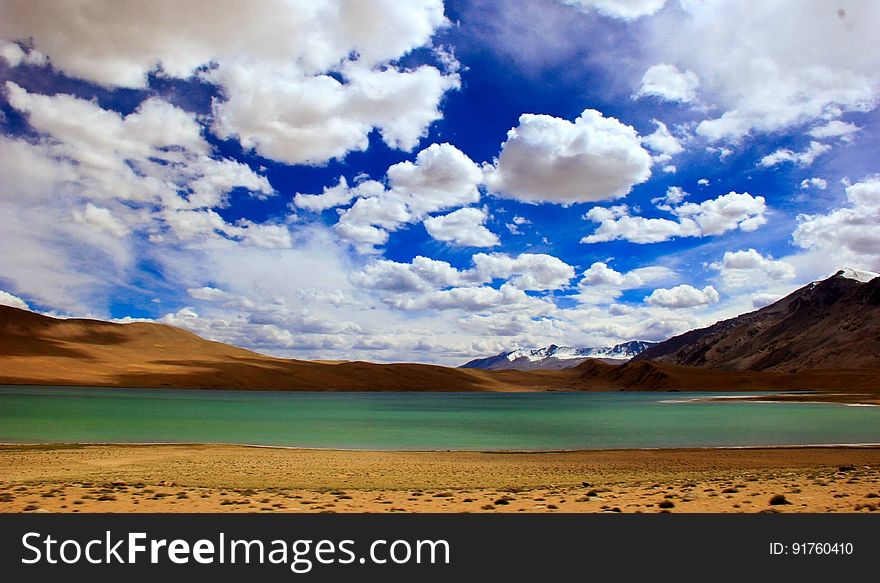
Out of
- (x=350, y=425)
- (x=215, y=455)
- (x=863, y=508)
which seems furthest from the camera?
(x=350, y=425)

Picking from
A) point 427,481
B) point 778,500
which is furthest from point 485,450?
point 778,500

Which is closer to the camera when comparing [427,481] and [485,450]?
[427,481]

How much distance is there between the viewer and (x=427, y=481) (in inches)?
717

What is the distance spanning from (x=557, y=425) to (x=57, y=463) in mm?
38802

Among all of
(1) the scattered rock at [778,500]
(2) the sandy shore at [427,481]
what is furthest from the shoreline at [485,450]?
(1) the scattered rock at [778,500]

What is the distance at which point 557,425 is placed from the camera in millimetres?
51344

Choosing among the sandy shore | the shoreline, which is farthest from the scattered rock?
the shoreline

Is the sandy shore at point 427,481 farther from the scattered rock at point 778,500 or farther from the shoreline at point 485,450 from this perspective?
the shoreline at point 485,450

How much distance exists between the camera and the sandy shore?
13016 mm

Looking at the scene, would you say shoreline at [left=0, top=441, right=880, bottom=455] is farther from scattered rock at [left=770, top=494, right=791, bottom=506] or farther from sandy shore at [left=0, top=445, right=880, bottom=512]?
scattered rock at [left=770, top=494, right=791, bottom=506]

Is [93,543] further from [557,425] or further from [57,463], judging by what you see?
[557,425]

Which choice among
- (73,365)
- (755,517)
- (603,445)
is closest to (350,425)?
(603,445)

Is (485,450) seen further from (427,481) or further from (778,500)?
(778,500)

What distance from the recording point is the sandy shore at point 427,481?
512 inches
